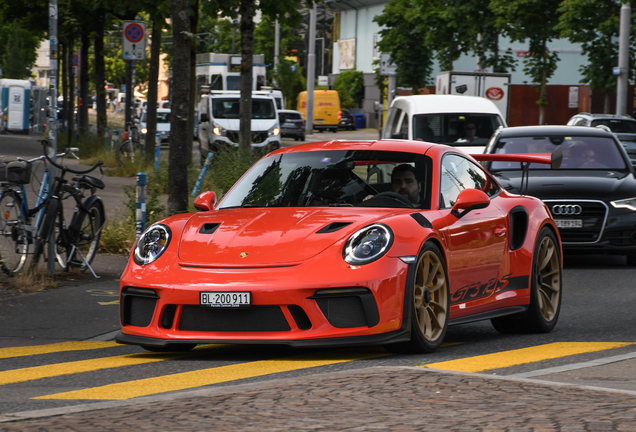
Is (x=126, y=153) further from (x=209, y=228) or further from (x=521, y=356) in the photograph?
(x=521, y=356)

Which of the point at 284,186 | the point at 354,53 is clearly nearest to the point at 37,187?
the point at 284,186

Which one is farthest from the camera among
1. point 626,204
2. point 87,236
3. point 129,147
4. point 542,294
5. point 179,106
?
point 129,147

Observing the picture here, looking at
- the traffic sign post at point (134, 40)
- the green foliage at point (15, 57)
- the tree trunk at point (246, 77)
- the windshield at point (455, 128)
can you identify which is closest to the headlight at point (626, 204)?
the windshield at point (455, 128)

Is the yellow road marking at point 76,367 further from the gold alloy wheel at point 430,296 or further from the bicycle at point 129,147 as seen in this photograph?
the bicycle at point 129,147

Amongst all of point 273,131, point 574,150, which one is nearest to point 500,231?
point 574,150

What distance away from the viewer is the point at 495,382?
5297mm

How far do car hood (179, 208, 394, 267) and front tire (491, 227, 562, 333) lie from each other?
1.67m

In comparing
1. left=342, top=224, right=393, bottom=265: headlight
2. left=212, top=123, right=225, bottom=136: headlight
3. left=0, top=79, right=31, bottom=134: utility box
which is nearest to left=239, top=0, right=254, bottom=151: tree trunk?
left=212, top=123, right=225, bottom=136: headlight

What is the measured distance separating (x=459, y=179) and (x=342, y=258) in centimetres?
173

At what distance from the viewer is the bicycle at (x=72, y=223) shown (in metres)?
10.3

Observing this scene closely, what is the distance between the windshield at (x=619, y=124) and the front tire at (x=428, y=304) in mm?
26896

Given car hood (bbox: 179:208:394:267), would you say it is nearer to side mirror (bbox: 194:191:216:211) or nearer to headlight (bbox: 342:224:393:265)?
headlight (bbox: 342:224:393:265)

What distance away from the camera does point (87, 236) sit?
1087 cm

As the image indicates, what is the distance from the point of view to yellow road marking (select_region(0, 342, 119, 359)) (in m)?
7.16
